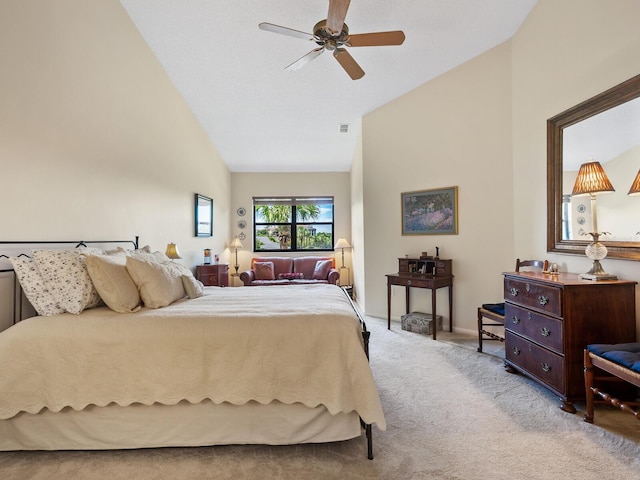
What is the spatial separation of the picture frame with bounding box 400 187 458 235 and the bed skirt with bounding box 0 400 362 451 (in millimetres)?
3072

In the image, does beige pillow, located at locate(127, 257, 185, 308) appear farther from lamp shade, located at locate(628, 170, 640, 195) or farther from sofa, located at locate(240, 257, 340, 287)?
sofa, located at locate(240, 257, 340, 287)

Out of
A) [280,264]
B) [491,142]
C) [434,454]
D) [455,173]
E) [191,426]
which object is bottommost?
[434,454]

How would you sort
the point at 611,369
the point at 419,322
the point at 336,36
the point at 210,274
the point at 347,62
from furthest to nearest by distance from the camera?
the point at 210,274
the point at 419,322
the point at 347,62
the point at 336,36
the point at 611,369

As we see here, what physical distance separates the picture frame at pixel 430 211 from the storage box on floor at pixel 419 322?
110 cm

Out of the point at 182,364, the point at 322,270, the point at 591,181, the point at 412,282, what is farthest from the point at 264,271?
the point at 591,181

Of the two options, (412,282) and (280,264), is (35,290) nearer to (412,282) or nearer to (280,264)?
(412,282)

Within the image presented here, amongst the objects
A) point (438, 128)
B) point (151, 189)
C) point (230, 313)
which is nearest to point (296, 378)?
point (230, 313)

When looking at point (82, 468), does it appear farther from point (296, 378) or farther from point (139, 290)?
point (296, 378)

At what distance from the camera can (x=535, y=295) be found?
252 centimetres

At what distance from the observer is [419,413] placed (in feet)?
7.29

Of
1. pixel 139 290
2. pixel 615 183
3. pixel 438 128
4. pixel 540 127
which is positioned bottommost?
pixel 139 290

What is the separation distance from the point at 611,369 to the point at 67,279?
321 cm

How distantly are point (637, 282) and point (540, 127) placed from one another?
169cm

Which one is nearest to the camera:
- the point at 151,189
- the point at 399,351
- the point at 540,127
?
the point at 540,127
